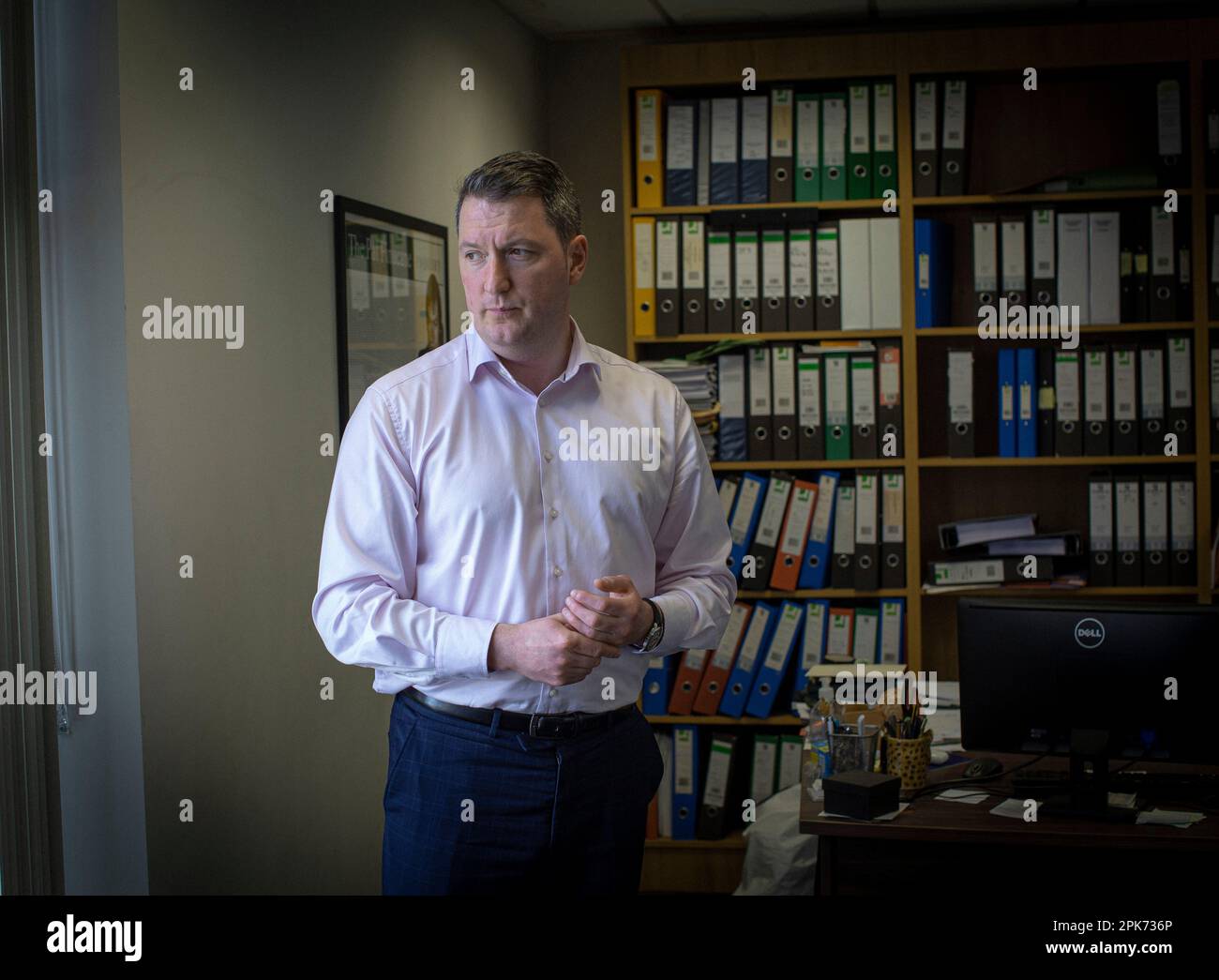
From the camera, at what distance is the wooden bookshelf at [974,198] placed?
377cm

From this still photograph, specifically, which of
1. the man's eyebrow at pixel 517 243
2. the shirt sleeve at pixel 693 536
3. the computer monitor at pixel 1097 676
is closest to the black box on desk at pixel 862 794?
the computer monitor at pixel 1097 676

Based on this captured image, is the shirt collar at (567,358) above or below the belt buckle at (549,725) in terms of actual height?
above

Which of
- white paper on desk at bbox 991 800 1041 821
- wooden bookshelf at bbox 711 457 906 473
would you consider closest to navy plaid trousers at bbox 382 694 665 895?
white paper on desk at bbox 991 800 1041 821

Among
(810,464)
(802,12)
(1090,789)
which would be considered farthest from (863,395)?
(1090,789)

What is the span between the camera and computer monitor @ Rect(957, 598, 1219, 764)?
7.18ft

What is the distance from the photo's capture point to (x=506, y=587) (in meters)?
1.79

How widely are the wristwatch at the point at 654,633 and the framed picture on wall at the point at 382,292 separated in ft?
4.24

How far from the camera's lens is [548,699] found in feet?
5.80

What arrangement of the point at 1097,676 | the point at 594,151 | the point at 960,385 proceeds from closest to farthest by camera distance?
the point at 1097,676 < the point at 960,385 < the point at 594,151

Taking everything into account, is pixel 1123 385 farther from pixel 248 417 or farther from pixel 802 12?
pixel 248 417

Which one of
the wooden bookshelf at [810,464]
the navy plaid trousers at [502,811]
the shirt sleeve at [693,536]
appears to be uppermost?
the wooden bookshelf at [810,464]

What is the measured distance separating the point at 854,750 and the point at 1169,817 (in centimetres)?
56

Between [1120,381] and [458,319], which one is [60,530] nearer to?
[458,319]

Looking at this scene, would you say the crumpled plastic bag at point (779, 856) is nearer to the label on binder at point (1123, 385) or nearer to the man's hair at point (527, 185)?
the label on binder at point (1123, 385)
